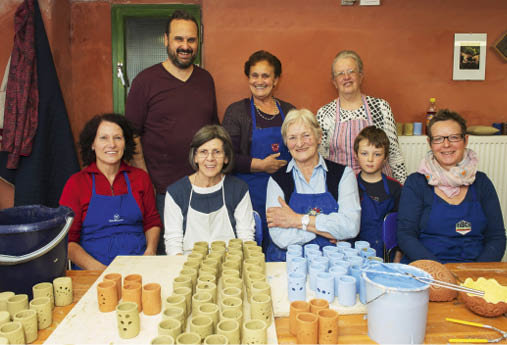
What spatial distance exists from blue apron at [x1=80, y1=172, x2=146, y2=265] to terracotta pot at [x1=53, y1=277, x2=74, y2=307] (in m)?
0.84

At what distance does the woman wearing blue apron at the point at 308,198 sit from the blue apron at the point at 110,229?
0.79m

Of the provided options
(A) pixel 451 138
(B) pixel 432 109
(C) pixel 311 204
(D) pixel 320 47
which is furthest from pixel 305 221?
(B) pixel 432 109

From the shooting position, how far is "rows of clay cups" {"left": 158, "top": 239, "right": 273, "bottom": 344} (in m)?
1.09

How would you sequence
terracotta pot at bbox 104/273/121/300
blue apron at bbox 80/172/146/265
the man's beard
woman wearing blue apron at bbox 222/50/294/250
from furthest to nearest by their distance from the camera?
woman wearing blue apron at bbox 222/50/294/250
the man's beard
blue apron at bbox 80/172/146/265
terracotta pot at bbox 104/273/121/300

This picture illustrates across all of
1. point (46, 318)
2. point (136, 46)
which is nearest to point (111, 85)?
point (136, 46)

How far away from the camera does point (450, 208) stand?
213 cm

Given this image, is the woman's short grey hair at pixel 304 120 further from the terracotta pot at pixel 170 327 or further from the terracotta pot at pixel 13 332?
the terracotta pot at pixel 13 332

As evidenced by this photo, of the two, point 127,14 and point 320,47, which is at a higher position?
point 127,14

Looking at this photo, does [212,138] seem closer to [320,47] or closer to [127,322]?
[127,322]

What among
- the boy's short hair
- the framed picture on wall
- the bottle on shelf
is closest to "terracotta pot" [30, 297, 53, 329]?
the boy's short hair

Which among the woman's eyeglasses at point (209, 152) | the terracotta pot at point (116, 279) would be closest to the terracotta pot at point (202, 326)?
the terracotta pot at point (116, 279)

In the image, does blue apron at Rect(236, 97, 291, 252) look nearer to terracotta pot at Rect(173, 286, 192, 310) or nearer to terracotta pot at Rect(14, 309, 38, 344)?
terracotta pot at Rect(173, 286, 192, 310)

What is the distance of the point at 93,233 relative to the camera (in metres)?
2.26

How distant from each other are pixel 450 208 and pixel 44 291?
193cm
